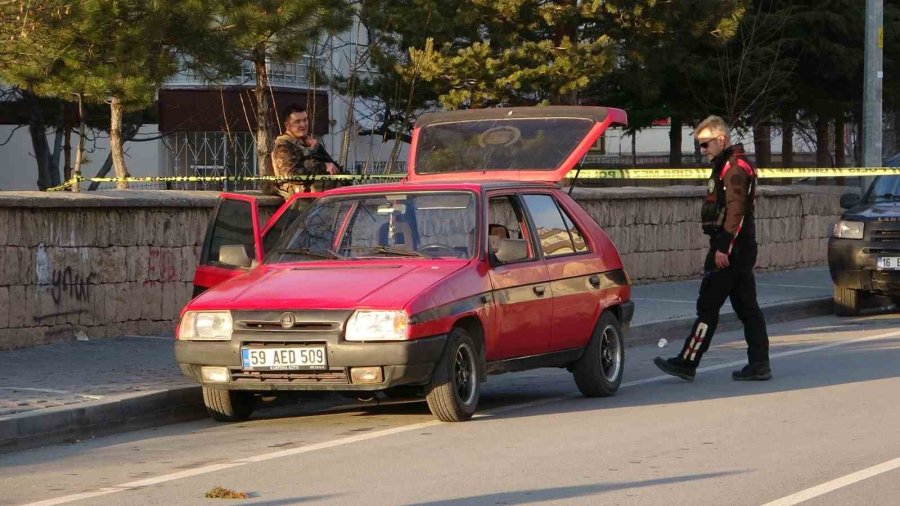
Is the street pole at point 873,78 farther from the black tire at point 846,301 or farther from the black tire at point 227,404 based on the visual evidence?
the black tire at point 227,404

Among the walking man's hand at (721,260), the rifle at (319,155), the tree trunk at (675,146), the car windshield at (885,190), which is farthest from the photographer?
the tree trunk at (675,146)

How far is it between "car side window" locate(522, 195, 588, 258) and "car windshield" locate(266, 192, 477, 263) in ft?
2.32

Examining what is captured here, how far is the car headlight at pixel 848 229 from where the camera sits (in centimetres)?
1677

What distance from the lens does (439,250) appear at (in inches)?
371

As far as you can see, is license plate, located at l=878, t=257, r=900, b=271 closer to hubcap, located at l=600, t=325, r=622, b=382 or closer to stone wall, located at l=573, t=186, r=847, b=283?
stone wall, located at l=573, t=186, r=847, b=283

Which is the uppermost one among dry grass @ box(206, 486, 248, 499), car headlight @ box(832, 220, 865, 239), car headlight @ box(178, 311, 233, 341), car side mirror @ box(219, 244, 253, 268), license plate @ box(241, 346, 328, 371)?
car side mirror @ box(219, 244, 253, 268)

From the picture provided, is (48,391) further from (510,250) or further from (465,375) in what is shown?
(510,250)

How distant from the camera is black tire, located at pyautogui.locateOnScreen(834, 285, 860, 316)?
17.2 metres

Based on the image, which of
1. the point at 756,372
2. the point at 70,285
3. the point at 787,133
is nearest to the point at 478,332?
the point at 756,372

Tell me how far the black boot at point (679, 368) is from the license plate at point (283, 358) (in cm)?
333

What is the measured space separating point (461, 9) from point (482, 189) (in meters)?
21.3

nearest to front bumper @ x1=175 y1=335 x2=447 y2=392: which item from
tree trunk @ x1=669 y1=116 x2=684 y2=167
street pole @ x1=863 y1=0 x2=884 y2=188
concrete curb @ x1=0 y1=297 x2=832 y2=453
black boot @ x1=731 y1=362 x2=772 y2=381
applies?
concrete curb @ x1=0 y1=297 x2=832 y2=453

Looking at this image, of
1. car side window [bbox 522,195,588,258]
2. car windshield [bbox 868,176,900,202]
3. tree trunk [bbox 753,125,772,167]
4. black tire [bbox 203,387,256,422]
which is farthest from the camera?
tree trunk [bbox 753,125,772,167]

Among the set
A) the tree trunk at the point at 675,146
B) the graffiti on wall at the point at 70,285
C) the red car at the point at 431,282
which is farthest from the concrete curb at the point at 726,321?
the tree trunk at the point at 675,146
